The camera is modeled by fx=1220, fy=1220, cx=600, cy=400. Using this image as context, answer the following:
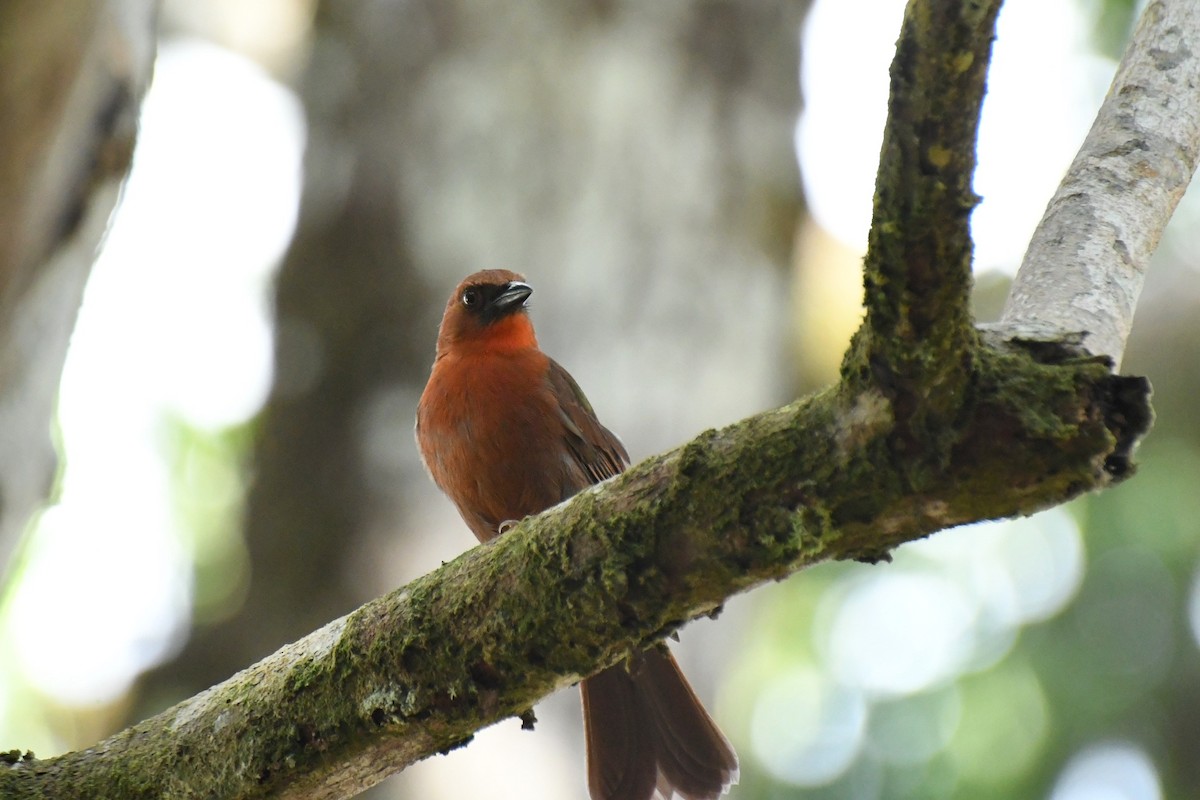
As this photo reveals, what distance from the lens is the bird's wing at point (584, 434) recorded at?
421 cm

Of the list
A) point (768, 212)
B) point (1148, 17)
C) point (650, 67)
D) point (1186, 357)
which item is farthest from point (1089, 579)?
point (1148, 17)

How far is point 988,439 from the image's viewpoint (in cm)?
160

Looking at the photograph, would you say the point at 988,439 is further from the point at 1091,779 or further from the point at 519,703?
the point at 1091,779

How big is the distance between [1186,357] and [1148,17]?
3.73 meters

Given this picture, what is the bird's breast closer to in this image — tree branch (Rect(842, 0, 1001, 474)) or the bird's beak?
the bird's beak

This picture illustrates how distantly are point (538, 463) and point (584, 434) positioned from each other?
0.22 m

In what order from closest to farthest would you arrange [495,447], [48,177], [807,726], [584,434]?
[48,177] < [495,447] < [584,434] < [807,726]

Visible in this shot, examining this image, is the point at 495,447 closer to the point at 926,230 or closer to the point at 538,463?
the point at 538,463

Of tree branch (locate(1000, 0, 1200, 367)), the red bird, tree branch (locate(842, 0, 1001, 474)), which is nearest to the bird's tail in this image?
the red bird

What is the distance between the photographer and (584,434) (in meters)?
4.24

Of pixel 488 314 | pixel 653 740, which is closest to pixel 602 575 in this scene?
pixel 653 740

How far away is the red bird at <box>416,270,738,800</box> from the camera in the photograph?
3.64 m

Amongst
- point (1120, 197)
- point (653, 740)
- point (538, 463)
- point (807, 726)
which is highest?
point (1120, 197)

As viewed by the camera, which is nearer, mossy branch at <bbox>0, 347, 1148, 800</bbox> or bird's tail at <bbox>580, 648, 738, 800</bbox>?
mossy branch at <bbox>0, 347, 1148, 800</bbox>
